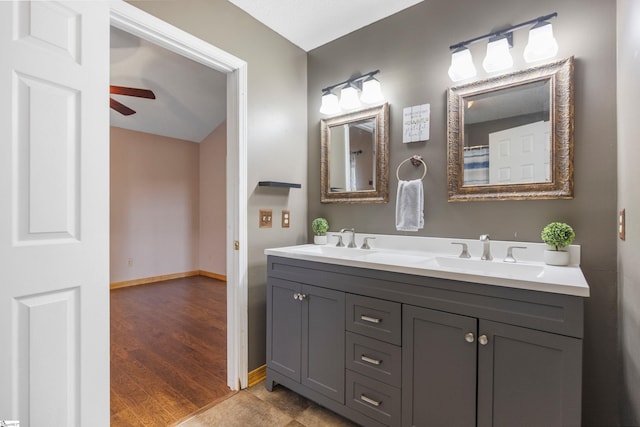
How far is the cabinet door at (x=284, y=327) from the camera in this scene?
1767mm

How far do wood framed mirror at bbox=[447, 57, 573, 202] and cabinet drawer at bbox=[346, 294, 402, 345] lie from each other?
2.60 feet

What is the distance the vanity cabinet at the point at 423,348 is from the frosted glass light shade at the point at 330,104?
3.93 feet

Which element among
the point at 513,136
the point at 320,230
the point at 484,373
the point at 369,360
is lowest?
the point at 369,360

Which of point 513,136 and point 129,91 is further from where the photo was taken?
point 129,91

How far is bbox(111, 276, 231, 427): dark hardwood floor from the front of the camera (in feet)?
5.72

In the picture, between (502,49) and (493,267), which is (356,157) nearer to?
(502,49)

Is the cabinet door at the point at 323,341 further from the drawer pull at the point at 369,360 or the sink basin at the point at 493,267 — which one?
the sink basin at the point at 493,267

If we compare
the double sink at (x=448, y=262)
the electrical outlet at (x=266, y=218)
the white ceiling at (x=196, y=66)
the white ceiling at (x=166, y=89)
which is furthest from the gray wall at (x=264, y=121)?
the white ceiling at (x=166, y=89)

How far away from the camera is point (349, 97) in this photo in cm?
216

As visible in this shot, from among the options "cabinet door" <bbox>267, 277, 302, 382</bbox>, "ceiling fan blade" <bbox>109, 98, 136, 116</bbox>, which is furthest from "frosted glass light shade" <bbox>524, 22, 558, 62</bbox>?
"ceiling fan blade" <bbox>109, 98, 136, 116</bbox>

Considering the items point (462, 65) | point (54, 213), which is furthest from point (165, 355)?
point (462, 65)

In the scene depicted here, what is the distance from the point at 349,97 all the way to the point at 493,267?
146 cm

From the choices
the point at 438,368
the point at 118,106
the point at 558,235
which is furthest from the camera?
the point at 118,106

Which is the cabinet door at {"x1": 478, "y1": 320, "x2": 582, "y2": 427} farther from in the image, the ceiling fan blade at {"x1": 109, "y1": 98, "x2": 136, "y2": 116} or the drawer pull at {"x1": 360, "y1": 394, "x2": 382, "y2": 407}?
the ceiling fan blade at {"x1": 109, "y1": 98, "x2": 136, "y2": 116}
